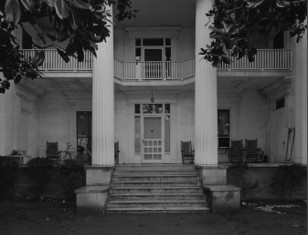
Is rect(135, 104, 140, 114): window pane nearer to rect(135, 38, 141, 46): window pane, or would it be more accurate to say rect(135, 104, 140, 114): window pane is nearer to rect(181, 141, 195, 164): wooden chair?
rect(181, 141, 195, 164): wooden chair

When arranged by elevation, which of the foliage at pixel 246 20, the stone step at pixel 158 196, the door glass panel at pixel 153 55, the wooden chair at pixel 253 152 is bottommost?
the stone step at pixel 158 196

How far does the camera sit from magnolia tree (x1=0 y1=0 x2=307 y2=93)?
4070 mm

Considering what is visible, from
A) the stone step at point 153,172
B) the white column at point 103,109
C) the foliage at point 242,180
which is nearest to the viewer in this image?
the white column at point 103,109

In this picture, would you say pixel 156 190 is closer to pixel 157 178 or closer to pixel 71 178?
pixel 157 178

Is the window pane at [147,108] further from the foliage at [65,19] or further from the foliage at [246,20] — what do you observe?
the foliage at [65,19]

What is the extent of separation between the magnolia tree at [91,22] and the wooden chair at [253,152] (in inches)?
438

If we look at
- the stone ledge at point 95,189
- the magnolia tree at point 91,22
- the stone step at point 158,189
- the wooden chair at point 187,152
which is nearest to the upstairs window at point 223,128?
the wooden chair at point 187,152

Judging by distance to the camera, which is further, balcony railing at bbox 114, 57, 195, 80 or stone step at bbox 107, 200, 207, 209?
balcony railing at bbox 114, 57, 195, 80

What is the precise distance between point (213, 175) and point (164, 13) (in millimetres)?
7738

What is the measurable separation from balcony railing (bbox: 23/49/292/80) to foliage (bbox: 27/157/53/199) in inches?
147

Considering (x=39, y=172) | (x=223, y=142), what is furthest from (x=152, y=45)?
(x=39, y=172)

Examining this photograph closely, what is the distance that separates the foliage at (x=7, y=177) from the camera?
15188mm

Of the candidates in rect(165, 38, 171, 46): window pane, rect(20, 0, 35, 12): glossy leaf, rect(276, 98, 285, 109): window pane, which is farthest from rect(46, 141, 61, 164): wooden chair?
rect(20, 0, 35, 12): glossy leaf

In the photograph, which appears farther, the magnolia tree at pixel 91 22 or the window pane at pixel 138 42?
the window pane at pixel 138 42
